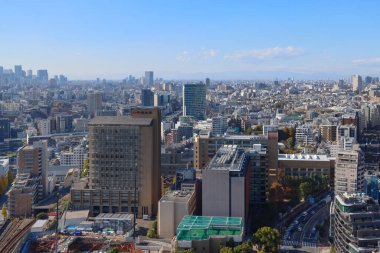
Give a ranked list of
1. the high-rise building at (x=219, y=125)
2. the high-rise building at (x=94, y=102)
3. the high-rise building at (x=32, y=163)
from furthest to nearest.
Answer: the high-rise building at (x=94, y=102)
the high-rise building at (x=219, y=125)
the high-rise building at (x=32, y=163)

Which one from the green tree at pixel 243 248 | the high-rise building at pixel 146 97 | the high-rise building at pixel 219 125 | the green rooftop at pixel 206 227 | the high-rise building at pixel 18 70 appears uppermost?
the high-rise building at pixel 18 70

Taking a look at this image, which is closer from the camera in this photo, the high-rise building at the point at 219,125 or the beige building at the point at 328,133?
the beige building at the point at 328,133

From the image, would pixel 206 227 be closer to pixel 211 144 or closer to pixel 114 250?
pixel 114 250

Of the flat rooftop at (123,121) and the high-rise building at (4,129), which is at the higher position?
the flat rooftop at (123,121)

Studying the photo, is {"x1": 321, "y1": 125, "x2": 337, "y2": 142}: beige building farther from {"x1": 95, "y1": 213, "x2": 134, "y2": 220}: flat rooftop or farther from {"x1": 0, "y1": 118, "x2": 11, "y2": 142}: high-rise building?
{"x1": 0, "y1": 118, "x2": 11, "y2": 142}: high-rise building

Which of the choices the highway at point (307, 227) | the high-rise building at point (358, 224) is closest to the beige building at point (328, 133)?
the highway at point (307, 227)

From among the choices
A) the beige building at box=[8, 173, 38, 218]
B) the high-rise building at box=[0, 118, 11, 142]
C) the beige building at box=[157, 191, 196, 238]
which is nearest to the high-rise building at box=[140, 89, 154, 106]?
the high-rise building at box=[0, 118, 11, 142]

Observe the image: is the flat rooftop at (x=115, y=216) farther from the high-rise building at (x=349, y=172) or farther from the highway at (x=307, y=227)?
the high-rise building at (x=349, y=172)

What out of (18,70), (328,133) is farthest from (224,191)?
(18,70)
